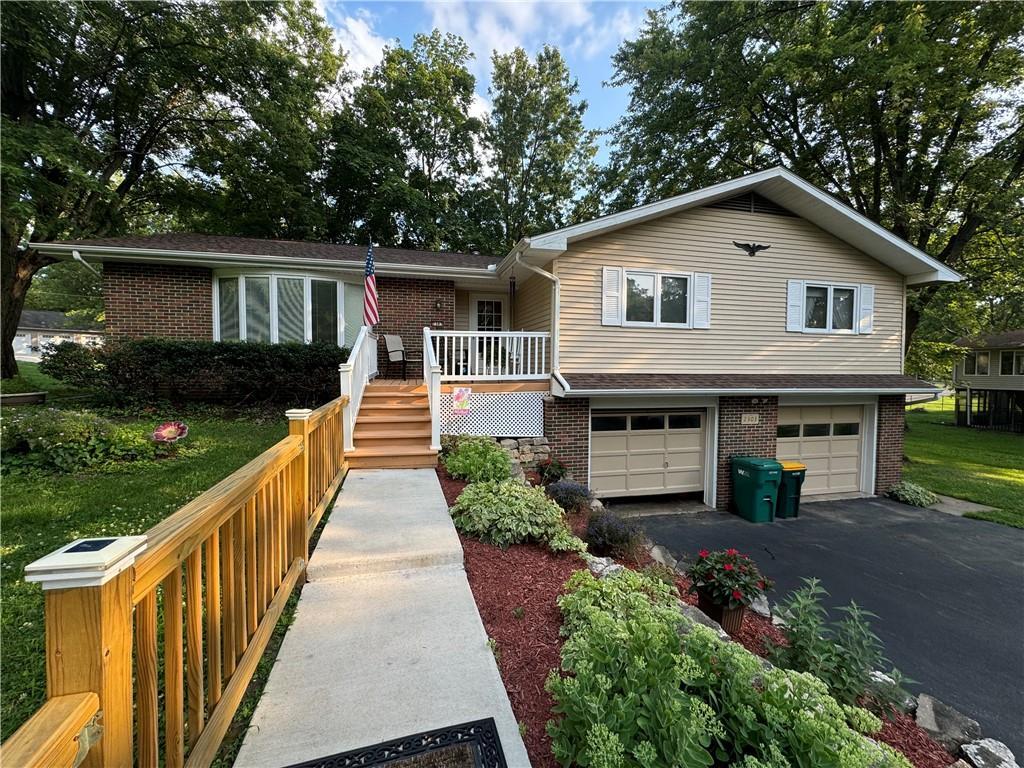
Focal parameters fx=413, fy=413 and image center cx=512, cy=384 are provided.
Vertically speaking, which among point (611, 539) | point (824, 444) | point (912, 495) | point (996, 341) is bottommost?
point (912, 495)

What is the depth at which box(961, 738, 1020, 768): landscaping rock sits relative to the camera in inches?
102

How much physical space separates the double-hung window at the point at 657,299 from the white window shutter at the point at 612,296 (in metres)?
0.20

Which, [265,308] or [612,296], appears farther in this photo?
[265,308]

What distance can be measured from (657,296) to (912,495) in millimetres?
7391

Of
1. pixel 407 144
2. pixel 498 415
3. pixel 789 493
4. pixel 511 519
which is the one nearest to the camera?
pixel 511 519

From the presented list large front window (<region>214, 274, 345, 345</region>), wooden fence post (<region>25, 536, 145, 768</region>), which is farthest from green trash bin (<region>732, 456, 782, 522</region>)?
large front window (<region>214, 274, 345, 345</region>)

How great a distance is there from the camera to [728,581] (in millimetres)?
3559

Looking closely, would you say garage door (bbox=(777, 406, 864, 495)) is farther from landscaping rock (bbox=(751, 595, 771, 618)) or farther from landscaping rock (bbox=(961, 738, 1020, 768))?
landscaping rock (bbox=(961, 738, 1020, 768))

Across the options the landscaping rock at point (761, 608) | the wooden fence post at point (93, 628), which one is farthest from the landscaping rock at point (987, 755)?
the wooden fence post at point (93, 628)

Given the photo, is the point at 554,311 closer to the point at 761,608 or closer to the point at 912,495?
the point at 761,608

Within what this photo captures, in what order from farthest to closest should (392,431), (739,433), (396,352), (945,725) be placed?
(396,352), (739,433), (392,431), (945,725)

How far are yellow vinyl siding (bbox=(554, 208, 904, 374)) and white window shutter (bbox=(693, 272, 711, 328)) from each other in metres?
0.14

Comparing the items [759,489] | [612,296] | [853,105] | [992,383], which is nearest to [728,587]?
[759,489]

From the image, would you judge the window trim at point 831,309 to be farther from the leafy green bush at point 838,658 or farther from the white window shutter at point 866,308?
the leafy green bush at point 838,658
